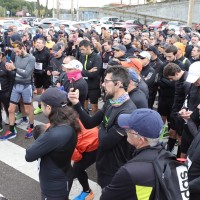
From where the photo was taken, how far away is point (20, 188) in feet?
15.0

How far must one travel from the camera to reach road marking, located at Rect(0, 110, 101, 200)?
14.9 feet

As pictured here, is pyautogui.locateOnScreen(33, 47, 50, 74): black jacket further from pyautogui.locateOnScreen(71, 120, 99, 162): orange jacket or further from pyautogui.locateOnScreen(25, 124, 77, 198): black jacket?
pyautogui.locateOnScreen(25, 124, 77, 198): black jacket

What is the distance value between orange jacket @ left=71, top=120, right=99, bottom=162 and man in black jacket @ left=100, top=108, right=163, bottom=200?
1414 mm

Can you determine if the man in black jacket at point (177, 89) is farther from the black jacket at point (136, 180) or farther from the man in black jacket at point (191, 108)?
the black jacket at point (136, 180)

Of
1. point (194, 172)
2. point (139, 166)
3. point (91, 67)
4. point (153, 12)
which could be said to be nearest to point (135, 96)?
point (194, 172)

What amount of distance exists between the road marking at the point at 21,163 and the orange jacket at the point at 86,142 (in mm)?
963

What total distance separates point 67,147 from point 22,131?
4.02 metres

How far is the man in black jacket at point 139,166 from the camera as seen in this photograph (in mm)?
1976

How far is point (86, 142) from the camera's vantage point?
12.2ft

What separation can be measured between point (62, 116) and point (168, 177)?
136cm

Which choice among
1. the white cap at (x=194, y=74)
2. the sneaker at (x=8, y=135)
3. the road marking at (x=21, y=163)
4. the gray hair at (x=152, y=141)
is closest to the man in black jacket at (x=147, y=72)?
the white cap at (x=194, y=74)

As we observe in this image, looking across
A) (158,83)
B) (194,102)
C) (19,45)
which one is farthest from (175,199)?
(19,45)

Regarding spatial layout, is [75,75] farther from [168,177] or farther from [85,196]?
[168,177]

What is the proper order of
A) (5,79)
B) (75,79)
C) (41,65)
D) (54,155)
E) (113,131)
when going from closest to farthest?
(54,155), (113,131), (75,79), (5,79), (41,65)
